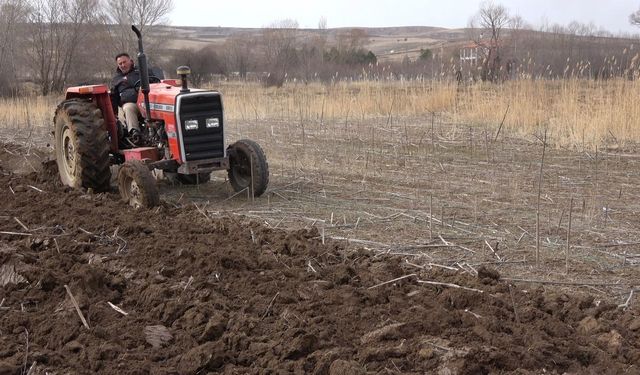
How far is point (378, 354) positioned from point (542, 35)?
26362 mm

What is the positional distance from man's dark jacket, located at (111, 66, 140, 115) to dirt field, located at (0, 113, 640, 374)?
1.13m

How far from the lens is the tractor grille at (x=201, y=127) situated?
7.33 metres

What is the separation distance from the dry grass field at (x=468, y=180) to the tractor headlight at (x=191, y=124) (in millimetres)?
773

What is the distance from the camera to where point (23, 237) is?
19.7ft

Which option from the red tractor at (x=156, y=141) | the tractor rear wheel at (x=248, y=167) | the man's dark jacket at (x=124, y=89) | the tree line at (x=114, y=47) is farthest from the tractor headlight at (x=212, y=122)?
the tree line at (x=114, y=47)

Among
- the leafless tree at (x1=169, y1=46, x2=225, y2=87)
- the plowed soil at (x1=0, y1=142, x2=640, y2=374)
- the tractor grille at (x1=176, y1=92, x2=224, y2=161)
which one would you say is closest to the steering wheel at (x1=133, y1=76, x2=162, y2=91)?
the tractor grille at (x1=176, y1=92, x2=224, y2=161)

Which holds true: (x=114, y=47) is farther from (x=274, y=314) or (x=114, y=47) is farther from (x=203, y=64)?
(x=274, y=314)

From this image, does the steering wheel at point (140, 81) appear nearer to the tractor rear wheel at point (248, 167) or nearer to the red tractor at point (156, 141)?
the red tractor at point (156, 141)

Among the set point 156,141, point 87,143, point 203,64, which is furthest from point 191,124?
point 203,64

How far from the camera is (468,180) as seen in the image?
851 centimetres

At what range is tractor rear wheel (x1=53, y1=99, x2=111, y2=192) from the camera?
7465 mm

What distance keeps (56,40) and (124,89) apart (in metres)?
27.7

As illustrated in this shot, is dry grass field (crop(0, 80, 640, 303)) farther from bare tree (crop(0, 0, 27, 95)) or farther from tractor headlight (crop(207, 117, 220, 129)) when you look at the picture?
bare tree (crop(0, 0, 27, 95))

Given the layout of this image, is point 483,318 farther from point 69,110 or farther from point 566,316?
point 69,110
